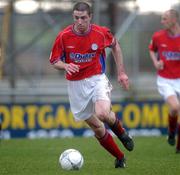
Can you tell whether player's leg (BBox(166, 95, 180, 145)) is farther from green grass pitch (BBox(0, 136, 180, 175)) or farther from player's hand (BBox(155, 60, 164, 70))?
player's hand (BBox(155, 60, 164, 70))

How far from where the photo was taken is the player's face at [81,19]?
8.88m

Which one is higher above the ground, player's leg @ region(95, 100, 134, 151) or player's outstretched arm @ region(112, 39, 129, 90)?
player's outstretched arm @ region(112, 39, 129, 90)

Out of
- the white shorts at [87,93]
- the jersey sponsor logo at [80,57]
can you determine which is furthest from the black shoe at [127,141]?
the jersey sponsor logo at [80,57]

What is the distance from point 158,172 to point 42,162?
207 centimetres

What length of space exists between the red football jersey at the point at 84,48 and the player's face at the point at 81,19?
148 millimetres

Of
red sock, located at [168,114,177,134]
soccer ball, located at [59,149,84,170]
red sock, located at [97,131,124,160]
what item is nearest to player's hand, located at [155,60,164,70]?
red sock, located at [168,114,177,134]

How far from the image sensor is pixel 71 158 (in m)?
8.69

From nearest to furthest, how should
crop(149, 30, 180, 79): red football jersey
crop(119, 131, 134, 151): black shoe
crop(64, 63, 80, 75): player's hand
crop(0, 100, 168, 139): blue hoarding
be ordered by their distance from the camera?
crop(64, 63, 80, 75): player's hand < crop(119, 131, 134, 151): black shoe < crop(149, 30, 180, 79): red football jersey < crop(0, 100, 168, 139): blue hoarding

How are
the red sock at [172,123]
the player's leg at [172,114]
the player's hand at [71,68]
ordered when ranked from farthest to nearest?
the red sock at [172,123], the player's leg at [172,114], the player's hand at [71,68]

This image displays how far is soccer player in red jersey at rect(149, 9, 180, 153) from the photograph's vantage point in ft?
38.9

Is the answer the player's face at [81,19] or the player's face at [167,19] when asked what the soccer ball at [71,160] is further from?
the player's face at [167,19]

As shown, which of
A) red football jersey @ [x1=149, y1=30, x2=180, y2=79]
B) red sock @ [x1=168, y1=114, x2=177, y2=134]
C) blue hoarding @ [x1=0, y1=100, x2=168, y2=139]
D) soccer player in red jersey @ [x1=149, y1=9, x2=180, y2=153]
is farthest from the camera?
blue hoarding @ [x1=0, y1=100, x2=168, y2=139]

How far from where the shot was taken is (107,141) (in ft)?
29.5

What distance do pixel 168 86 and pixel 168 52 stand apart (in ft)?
2.16
